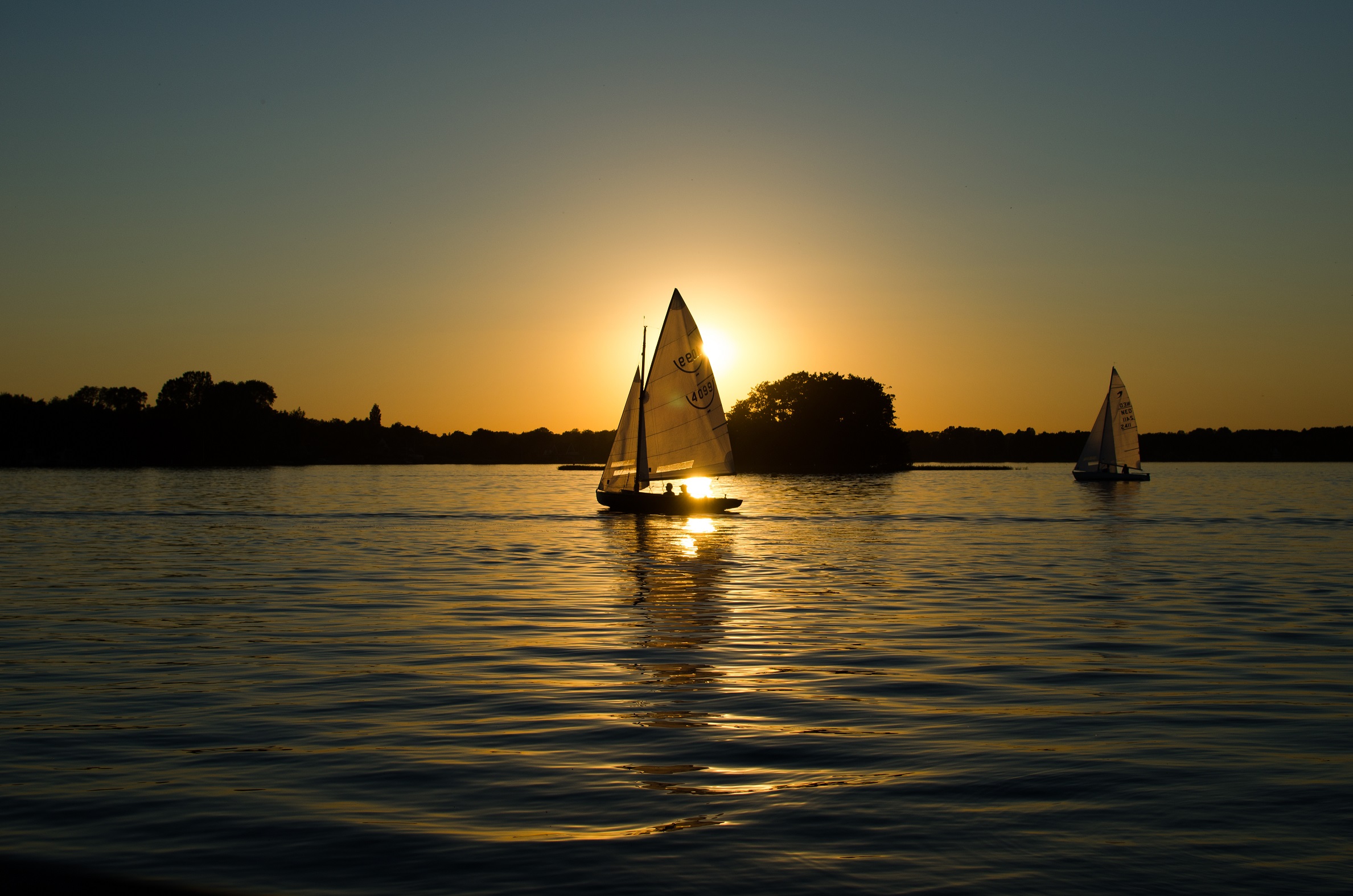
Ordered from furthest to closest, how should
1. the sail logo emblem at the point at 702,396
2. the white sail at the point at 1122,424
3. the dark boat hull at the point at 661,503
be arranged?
the white sail at the point at 1122,424 < the sail logo emblem at the point at 702,396 < the dark boat hull at the point at 661,503

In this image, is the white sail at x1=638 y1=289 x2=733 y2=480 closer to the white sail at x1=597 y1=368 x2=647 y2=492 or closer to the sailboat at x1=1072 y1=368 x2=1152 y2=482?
the white sail at x1=597 y1=368 x2=647 y2=492

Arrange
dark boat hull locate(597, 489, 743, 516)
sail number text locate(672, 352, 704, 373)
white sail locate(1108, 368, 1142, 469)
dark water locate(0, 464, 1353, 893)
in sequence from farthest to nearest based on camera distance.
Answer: white sail locate(1108, 368, 1142, 469)
sail number text locate(672, 352, 704, 373)
dark boat hull locate(597, 489, 743, 516)
dark water locate(0, 464, 1353, 893)

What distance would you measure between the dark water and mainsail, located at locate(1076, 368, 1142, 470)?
80792 millimetres

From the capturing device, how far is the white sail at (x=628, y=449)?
59.3 metres

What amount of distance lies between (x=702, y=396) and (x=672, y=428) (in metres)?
2.54

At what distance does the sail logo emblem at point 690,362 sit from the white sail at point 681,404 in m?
0.03

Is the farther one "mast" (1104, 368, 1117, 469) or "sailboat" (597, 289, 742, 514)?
"mast" (1104, 368, 1117, 469)

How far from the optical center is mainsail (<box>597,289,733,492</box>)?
2301 inches

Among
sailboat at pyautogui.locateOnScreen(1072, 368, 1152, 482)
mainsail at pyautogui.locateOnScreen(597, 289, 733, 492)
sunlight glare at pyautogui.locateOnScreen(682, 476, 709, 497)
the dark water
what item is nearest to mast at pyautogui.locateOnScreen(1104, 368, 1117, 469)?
sailboat at pyautogui.locateOnScreen(1072, 368, 1152, 482)

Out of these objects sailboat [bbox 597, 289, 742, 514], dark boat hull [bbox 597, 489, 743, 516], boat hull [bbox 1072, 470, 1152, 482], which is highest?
sailboat [bbox 597, 289, 742, 514]

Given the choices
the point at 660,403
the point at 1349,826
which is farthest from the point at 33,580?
the point at 660,403

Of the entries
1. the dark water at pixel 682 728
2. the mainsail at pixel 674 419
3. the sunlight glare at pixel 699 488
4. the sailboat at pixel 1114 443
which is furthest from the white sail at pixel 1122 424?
the dark water at pixel 682 728

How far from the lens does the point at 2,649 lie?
17.3m

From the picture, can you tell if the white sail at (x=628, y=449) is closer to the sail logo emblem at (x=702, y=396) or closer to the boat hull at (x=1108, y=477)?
the sail logo emblem at (x=702, y=396)
